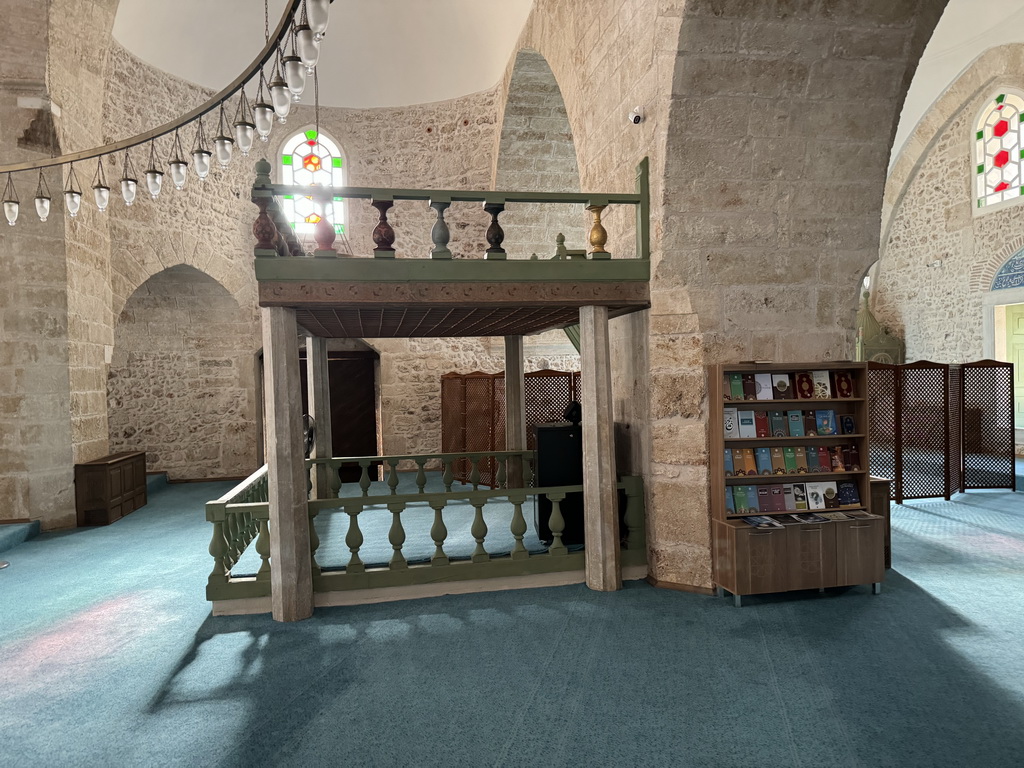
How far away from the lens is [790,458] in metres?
4.88

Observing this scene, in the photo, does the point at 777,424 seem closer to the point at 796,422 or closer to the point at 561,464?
the point at 796,422

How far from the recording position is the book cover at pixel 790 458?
484 cm

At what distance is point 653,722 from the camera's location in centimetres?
309

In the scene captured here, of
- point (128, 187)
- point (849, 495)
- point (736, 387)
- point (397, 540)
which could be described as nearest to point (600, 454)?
point (736, 387)

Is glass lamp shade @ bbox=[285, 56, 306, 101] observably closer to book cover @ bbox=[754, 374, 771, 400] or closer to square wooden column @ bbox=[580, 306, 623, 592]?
square wooden column @ bbox=[580, 306, 623, 592]

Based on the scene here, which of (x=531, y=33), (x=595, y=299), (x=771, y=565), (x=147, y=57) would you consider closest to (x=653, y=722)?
(x=771, y=565)

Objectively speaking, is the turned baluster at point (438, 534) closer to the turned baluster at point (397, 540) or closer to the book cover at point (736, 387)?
the turned baluster at point (397, 540)

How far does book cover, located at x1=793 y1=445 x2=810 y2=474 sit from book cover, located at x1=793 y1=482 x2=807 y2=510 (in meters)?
0.16

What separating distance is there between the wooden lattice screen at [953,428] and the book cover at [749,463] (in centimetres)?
404

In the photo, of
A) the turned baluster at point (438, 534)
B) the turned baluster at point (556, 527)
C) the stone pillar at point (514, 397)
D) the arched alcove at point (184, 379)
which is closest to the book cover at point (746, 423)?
the turned baluster at point (556, 527)

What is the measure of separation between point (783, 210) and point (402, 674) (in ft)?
14.2

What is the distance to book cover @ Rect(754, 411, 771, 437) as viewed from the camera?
4816 millimetres

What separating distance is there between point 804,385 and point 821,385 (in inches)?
5.3

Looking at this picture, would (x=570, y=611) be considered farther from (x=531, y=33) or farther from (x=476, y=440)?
(x=531, y=33)
